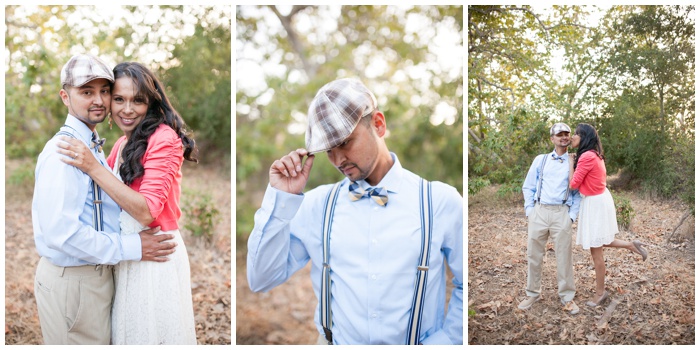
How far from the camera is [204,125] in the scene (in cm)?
324

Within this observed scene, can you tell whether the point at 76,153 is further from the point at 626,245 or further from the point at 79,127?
the point at 626,245

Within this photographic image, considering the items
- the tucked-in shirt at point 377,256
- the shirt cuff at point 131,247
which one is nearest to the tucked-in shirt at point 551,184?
the tucked-in shirt at point 377,256

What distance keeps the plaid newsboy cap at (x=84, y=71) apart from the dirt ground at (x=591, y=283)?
205cm

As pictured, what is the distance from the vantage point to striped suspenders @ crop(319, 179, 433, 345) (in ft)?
7.57

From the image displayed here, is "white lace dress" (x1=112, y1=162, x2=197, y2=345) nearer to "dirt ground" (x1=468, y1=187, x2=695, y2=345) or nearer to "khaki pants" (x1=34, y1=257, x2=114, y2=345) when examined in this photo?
"khaki pants" (x1=34, y1=257, x2=114, y2=345)

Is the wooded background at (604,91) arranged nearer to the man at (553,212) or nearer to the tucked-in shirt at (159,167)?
the man at (553,212)

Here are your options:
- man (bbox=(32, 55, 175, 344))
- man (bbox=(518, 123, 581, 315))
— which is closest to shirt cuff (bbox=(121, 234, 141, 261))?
man (bbox=(32, 55, 175, 344))

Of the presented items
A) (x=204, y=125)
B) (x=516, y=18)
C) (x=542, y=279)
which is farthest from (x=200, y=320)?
(x=516, y=18)

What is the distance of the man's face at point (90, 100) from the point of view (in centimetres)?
245

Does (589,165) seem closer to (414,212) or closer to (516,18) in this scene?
(516,18)

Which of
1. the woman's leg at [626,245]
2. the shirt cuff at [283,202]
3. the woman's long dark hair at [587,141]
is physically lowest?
the woman's leg at [626,245]

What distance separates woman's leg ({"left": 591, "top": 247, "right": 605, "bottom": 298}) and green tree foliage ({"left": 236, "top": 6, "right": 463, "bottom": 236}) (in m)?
1.42

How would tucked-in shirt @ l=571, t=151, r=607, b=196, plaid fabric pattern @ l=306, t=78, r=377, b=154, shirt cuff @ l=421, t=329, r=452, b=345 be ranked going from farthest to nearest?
tucked-in shirt @ l=571, t=151, r=607, b=196 → shirt cuff @ l=421, t=329, r=452, b=345 → plaid fabric pattern @ l=306, t=78, r=377, b=154

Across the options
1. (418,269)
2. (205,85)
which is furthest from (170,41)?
(418,269)
